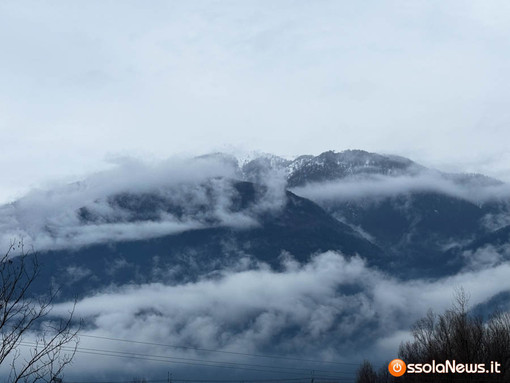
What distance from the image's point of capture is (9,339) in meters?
19.0

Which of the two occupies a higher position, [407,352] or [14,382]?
[407,352]

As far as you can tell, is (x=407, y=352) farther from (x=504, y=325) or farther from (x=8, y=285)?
(x=8, y=285)

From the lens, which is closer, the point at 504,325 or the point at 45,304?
the point at 45,304

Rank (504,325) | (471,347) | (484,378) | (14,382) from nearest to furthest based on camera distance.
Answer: (14,382)
(484,378)
(471,347)
(504,325)

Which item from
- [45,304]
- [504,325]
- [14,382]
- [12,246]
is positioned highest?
[504,325]

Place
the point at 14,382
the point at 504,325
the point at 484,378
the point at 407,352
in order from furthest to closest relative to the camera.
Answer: the point at 407,352, the point at 504,325, the point at 484,378, the point at 14,382

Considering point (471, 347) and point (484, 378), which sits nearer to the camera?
point (484, 378)

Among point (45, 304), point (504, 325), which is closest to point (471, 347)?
point (504, 325)

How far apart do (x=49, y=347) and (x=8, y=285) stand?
2.04 m

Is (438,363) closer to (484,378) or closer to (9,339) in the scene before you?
(484,378)

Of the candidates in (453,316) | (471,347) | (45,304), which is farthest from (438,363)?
(45,304)

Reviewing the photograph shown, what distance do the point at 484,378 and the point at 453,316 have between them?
2281cm

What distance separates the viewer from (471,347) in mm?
120188

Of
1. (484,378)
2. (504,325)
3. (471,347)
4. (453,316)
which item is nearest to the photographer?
(484,378)
